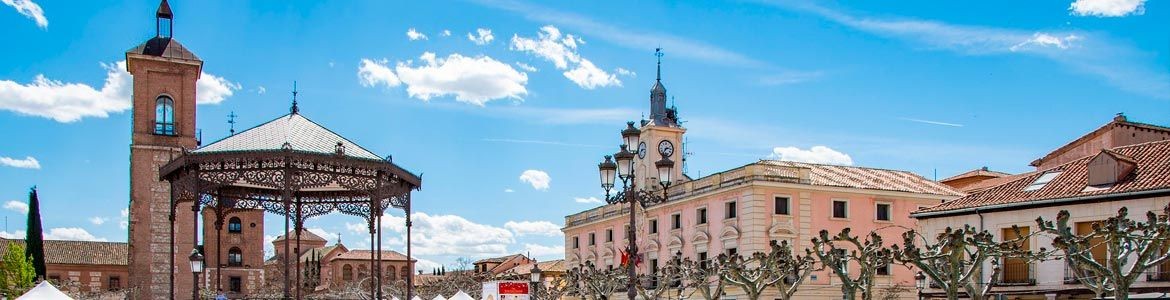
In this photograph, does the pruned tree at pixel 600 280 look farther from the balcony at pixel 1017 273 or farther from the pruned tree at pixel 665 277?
the balcony at pixel 1017 273

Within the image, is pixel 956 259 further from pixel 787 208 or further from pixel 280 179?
pixel 787 208

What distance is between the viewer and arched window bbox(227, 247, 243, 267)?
63.3 metres

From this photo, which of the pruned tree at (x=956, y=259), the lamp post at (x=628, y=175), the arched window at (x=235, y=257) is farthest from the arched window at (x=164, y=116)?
the pruned tree at (x=956, y=259)

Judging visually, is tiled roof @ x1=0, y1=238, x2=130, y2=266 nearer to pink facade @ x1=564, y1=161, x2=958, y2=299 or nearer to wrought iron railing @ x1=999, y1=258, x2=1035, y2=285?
pink facade @ x1=564, y1=161, x2=958, y2=299

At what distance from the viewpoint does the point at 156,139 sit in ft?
165

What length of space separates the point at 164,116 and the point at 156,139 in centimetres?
111

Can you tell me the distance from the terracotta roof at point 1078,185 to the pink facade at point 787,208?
945 centimetres

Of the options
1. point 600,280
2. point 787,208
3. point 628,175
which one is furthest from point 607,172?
point 787,208

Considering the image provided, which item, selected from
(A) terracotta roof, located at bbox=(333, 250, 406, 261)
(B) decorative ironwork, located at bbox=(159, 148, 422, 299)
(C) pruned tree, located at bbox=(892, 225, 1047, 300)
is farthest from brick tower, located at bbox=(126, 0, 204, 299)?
(A) terracotta roof, located at bbox=(333, 250, 406, 261)

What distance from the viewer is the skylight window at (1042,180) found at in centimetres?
2733

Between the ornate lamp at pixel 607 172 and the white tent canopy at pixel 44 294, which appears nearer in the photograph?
the ornate lamp at pixel 607 172

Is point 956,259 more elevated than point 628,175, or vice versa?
point 628,175

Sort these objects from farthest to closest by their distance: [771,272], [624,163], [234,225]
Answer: [234,225], [771,272], [624,163]

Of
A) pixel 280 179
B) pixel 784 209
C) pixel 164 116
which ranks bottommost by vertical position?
pixel 784 209
